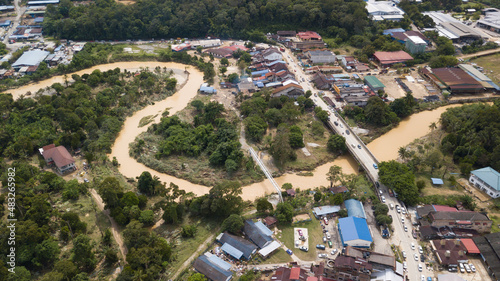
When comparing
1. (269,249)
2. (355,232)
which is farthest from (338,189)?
(269,249)

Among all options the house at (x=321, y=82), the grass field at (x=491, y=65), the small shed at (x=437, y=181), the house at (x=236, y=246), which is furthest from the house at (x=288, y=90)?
the grass field at (x=491, y=65)

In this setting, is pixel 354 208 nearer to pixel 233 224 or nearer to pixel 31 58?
pixel 233 224

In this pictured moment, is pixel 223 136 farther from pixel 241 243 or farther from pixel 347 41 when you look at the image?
pixel 347 41

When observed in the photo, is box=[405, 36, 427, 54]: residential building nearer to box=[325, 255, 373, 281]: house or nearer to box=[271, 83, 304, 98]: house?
box=[271, 83, 304, 98]: house

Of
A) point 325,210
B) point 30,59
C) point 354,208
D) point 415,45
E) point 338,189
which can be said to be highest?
point 415,45

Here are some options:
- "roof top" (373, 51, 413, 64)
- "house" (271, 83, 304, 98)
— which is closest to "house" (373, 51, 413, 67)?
"roof top" (373, 51, 413, 64)

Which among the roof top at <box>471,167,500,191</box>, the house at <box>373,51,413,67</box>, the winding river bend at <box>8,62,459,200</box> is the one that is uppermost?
the house at <box>373,51,413,67</box>

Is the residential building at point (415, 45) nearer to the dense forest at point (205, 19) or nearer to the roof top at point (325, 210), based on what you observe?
the dense forest at point (205, 19)
